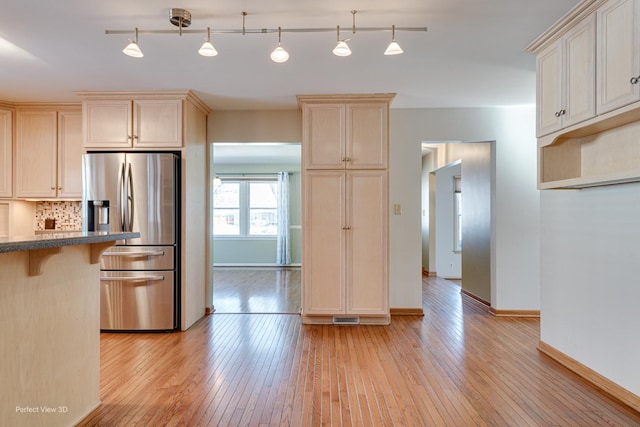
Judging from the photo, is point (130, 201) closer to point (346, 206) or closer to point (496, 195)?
point (346, 206)

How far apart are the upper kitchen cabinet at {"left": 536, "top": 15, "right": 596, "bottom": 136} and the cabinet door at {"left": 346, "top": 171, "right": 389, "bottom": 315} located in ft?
5.25

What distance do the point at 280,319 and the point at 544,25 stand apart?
11.9 ft

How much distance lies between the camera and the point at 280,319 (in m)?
4.12

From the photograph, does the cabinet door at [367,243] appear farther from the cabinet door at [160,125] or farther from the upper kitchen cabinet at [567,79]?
the cabinet door at [160,125]

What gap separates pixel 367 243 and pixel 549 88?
2.11 metres

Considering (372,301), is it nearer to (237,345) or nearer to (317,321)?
(317,321)

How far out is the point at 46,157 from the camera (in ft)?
13.2

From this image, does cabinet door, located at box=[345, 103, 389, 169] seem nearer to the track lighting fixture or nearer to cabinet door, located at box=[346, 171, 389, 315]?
cabinet door, located at box=[346, 171, 389, 315]

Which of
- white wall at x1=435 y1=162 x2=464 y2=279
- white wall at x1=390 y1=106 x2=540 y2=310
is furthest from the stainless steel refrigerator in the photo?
white wall at x1=435 y1=162 x2=464 y2=279

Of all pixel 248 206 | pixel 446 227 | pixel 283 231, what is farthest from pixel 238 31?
pixel 248 206

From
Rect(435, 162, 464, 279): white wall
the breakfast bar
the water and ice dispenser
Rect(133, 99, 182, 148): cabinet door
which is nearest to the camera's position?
the breakfast bar

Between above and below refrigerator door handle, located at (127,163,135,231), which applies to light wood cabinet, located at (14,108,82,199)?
above

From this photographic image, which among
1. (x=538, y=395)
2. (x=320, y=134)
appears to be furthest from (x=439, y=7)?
(x=538, y=395)

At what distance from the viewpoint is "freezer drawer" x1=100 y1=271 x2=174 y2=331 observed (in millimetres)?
3602
